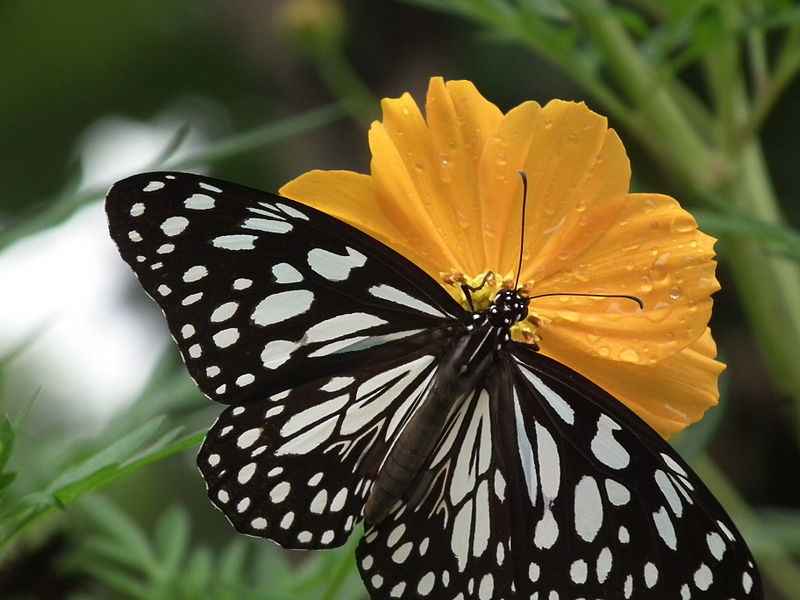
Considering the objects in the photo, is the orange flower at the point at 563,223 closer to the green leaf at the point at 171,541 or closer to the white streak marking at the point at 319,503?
the white streak marking at the point at 319,503

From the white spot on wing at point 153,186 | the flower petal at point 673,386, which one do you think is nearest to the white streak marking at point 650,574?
the flower petal at point 673,386

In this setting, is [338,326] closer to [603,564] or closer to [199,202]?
[199,202]

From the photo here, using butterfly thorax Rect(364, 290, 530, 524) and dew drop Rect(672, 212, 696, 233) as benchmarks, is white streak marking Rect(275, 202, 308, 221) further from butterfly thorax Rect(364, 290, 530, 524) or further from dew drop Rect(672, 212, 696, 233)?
dew drop Rect(672, 212, 696, 233)

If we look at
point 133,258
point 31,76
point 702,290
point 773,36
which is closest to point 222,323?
Answer: point 133,258

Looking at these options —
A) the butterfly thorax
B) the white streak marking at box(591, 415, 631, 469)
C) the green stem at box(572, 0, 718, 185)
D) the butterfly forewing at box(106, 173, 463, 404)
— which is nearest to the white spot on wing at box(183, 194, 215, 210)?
the butterfly forewing at box(106, 173, 463, 404)

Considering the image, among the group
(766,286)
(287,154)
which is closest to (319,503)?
(766,286)

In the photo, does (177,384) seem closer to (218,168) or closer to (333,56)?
(333,56)

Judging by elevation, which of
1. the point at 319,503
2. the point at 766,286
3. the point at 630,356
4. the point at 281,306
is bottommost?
the point at 319,503
